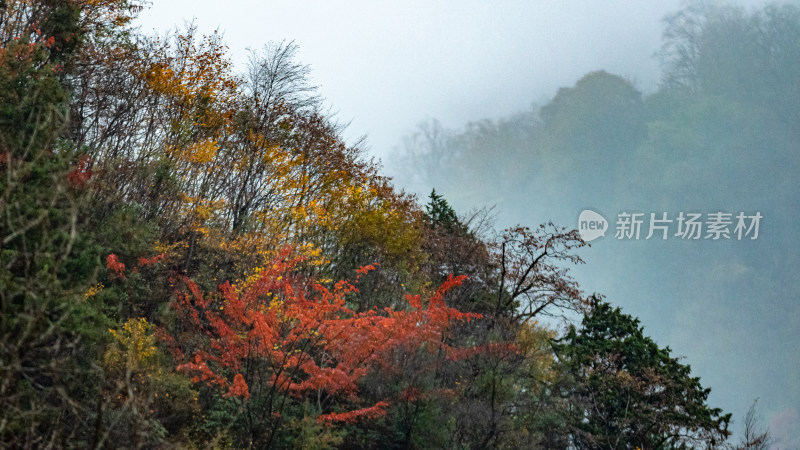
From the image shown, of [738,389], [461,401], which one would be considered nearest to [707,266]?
[738,389]

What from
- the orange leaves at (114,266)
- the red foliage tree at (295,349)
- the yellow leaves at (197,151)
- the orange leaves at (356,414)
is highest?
the yellow leaves at (197,151)

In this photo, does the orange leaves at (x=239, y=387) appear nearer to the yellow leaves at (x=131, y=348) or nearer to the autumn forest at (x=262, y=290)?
the autumn forest at (x=262, y=290)

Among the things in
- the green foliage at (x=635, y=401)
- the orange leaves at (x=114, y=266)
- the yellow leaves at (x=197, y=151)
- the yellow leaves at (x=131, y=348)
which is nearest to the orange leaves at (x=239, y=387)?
the yellow leaves at (x=131, y=348)

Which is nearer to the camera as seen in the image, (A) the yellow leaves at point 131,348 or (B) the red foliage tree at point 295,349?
(A) the yellow leaves at point 131,348

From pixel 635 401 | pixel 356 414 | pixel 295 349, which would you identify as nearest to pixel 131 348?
pixel 295 349

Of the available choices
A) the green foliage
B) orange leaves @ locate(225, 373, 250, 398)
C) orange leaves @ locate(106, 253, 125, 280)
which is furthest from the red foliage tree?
the green foliage

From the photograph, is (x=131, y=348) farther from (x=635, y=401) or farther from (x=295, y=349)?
(x=635, y=401)

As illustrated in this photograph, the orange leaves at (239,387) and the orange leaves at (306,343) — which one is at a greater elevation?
the orange leaves at (306,343)

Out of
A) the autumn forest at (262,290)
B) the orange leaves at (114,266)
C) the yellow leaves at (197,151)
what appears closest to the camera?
the autumn forest at (262,290)

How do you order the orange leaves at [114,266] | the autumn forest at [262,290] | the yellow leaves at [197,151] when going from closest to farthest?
1. the autumn forest at [262,290]
2. the orange leaves at [114,266]
3. the yellow leaves at [197,151]

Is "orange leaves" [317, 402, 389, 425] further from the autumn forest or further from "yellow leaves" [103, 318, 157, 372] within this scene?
"yellow leaves" [103, 318, 157, 372]

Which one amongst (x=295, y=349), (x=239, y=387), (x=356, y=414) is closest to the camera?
(x=239, y=387)

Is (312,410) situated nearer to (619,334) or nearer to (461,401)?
(461,401)

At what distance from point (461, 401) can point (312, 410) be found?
4.32 m
